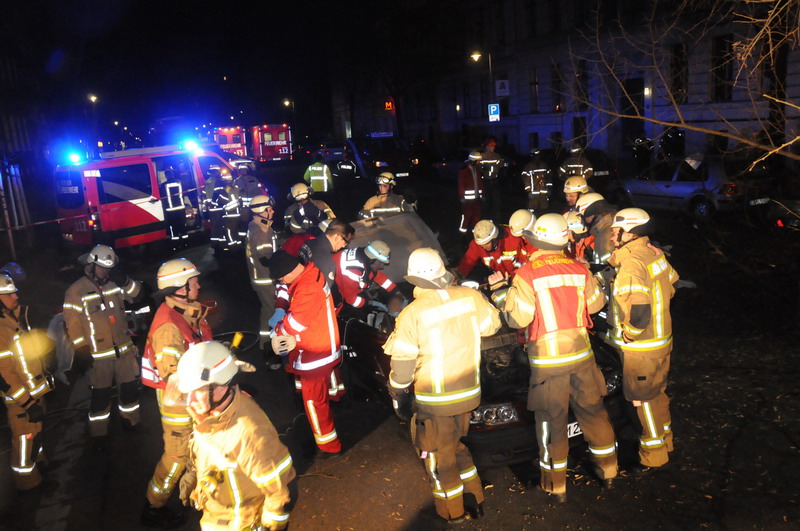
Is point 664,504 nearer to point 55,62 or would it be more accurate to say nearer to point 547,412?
point 547,412

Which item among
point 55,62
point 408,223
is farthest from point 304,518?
point 55,62

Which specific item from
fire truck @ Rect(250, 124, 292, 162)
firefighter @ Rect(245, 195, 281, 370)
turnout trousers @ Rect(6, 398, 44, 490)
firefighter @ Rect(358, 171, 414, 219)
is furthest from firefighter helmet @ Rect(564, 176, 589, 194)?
fire truck @ Rect(250, 124, 292, 162)

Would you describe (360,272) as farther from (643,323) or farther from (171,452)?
(643,323)

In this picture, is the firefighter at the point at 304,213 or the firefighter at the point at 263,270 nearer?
the firefighter at the point at 263,270

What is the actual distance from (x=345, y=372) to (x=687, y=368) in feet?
12.1

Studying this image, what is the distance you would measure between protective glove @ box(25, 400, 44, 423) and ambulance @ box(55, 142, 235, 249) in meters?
9.08

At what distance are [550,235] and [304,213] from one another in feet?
16.2

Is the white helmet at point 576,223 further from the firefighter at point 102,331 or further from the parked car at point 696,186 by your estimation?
the parked car at point 696,186

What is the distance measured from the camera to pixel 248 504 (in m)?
3.14

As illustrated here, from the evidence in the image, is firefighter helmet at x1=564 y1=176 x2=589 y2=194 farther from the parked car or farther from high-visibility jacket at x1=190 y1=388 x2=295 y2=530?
high-visibility jacket at x1=190 y1=388 x2=295 y2=530

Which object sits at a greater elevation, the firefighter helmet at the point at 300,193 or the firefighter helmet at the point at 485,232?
the firefighter helmet at the point at 300,193

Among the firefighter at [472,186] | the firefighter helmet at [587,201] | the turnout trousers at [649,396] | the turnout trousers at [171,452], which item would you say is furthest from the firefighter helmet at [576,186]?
the turnout trousers at [171,452]

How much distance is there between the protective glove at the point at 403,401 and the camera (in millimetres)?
4340

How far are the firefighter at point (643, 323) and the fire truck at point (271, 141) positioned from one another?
38641 millimetres
